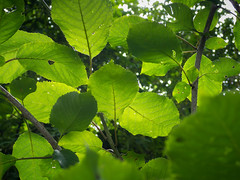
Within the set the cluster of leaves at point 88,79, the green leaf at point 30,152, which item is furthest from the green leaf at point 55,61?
the green leaf at point 30,152

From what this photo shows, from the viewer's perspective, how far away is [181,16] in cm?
44

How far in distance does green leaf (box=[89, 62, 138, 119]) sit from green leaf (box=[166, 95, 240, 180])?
0.20 m

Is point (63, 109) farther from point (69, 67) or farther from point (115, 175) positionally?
point (115, 175)

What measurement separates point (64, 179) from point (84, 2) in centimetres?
31

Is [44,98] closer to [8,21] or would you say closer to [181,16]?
[8,21]

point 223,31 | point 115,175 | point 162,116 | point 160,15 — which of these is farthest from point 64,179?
point 223,31

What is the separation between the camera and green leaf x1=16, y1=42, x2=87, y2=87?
1.30 ft

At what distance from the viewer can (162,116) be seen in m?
0.43

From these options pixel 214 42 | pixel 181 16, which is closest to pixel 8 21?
pixel 181 16

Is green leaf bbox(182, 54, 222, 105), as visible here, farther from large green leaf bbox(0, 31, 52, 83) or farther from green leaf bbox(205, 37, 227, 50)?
large green leaf bbox(0, 31, 52, 83)

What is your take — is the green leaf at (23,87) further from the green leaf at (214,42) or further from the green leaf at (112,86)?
the green leaf at (214,42)

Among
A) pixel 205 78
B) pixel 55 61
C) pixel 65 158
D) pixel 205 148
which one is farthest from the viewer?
pixel 205 78

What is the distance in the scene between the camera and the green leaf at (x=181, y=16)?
440 millimetres

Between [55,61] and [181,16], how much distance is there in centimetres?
23
